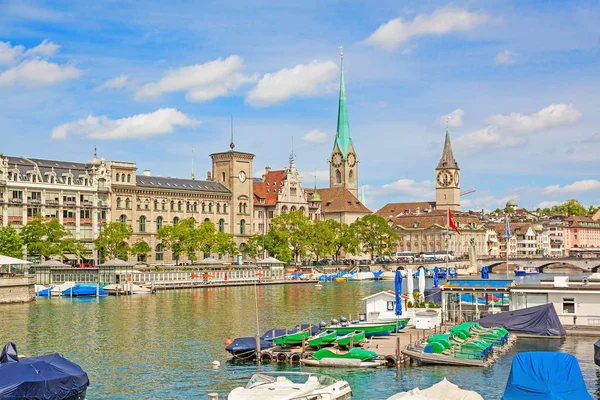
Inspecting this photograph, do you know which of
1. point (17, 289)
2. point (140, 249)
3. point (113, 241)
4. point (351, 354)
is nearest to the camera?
point (351, 354)

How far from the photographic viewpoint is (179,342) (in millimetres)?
58781

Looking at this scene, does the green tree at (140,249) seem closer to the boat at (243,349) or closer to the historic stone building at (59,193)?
the historic stone building at (59,193)

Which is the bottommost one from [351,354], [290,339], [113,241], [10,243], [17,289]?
[351,354]

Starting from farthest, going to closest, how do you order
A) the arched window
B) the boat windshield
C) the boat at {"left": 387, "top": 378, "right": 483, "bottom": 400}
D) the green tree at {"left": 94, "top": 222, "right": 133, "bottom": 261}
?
the arched window, the green tree at {"left": 94, "top": 222, "right": 133, "bottom": 261}, the boat windshield, the boat at {"left": 387, "top": 378, "right": 483, "bottom": 400}

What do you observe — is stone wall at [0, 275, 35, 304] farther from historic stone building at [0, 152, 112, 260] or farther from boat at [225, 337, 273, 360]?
boat at [225, 337, 273, 360]

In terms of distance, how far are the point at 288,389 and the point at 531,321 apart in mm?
26946

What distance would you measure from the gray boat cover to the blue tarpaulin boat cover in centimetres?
2333

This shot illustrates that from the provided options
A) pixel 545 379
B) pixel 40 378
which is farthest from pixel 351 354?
pixel 40 378

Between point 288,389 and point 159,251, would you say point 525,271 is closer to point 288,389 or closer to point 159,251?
point 159,251

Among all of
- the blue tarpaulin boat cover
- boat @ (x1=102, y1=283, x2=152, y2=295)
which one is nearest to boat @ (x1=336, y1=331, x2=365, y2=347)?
the blue tarpaulin boat cover

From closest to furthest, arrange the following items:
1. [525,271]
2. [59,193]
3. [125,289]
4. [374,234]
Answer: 1. [125,289]
2. [59,193]
3. [525,271]
4. [374,234]

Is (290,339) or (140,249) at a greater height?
(140,249)

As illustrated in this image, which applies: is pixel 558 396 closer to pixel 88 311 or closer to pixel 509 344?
pixel 509 344

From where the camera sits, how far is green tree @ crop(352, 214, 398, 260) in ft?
602
